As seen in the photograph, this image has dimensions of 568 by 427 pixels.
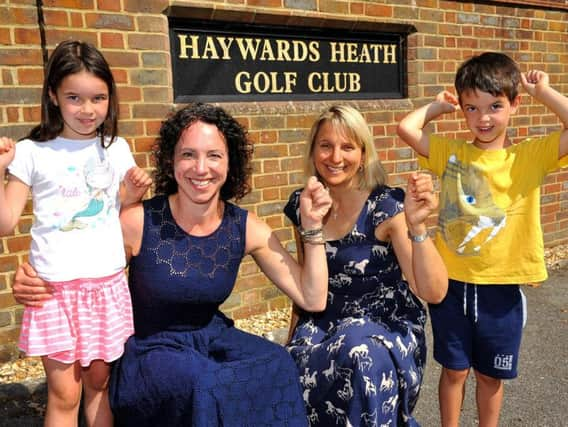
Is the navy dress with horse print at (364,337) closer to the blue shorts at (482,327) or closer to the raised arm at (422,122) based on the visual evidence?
the blue shorts at (482,327)

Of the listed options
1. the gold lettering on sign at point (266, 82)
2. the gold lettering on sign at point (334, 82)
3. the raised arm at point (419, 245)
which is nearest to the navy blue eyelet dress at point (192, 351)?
the raised arm at point (419, 245)

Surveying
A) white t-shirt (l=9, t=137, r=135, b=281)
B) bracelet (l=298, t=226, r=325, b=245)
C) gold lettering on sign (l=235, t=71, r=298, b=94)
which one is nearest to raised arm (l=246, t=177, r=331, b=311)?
bracelet (l=298, t=226, r=325, b=245)

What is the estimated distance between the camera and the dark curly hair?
210 centimetres

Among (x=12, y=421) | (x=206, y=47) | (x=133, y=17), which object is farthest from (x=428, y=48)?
(x=12, y=421)

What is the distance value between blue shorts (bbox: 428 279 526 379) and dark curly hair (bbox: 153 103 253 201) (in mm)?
1019

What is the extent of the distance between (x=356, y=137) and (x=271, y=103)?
1751mm

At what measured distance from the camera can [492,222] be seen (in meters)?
2.30

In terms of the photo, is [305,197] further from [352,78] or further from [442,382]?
[352,78]

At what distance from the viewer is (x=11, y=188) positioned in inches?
76.2

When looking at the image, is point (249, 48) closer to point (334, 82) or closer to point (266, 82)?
point (266, 82)

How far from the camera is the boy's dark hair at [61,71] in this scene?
1.97 metres

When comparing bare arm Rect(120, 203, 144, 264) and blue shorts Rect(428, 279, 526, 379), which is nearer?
bare arm Rect(120, 203, 144, 264)

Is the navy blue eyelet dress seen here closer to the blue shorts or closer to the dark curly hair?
the dark curly hair

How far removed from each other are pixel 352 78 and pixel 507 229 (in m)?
2.36
